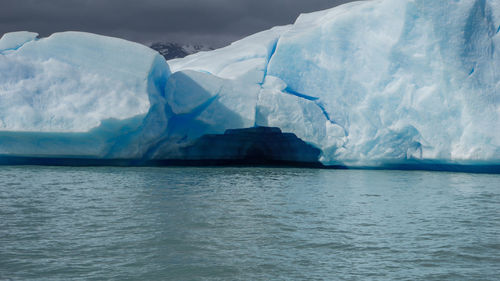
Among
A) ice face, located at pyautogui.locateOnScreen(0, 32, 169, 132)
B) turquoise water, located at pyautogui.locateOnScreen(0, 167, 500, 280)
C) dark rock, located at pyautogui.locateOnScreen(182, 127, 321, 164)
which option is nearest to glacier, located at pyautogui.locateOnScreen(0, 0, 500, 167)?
ice face, located at pyautogui.locateOnScreen(0, 32, 169, 132)

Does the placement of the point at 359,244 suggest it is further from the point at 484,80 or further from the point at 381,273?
the point at 484,80

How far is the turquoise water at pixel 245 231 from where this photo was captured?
3379mm

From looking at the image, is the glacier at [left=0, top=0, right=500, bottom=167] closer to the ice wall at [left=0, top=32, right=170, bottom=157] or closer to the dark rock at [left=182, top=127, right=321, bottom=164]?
the ice wall at [left=0, top=32, right=170, bottom=157]

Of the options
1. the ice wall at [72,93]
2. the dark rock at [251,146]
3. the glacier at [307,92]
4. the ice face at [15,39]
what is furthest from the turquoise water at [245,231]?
the dark rock at [251,146]

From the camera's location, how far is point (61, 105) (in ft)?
32.9

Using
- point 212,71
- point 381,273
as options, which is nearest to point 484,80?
point 212,71

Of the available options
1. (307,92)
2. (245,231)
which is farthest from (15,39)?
(245,231)

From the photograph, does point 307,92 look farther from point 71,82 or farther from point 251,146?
point 71,82

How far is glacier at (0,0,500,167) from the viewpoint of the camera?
10.0 m

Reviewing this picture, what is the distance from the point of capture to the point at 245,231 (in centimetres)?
454

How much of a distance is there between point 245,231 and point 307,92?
7383mm

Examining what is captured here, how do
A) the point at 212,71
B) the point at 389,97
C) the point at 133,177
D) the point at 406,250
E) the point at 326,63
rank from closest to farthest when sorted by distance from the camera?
the point at 406,250, the point at 133,177, the point at 389,97, the point at 326,63, the point at 212,71

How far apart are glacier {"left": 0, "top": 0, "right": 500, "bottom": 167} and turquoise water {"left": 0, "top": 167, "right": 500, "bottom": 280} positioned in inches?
90.2

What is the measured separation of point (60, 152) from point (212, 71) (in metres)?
4.11
